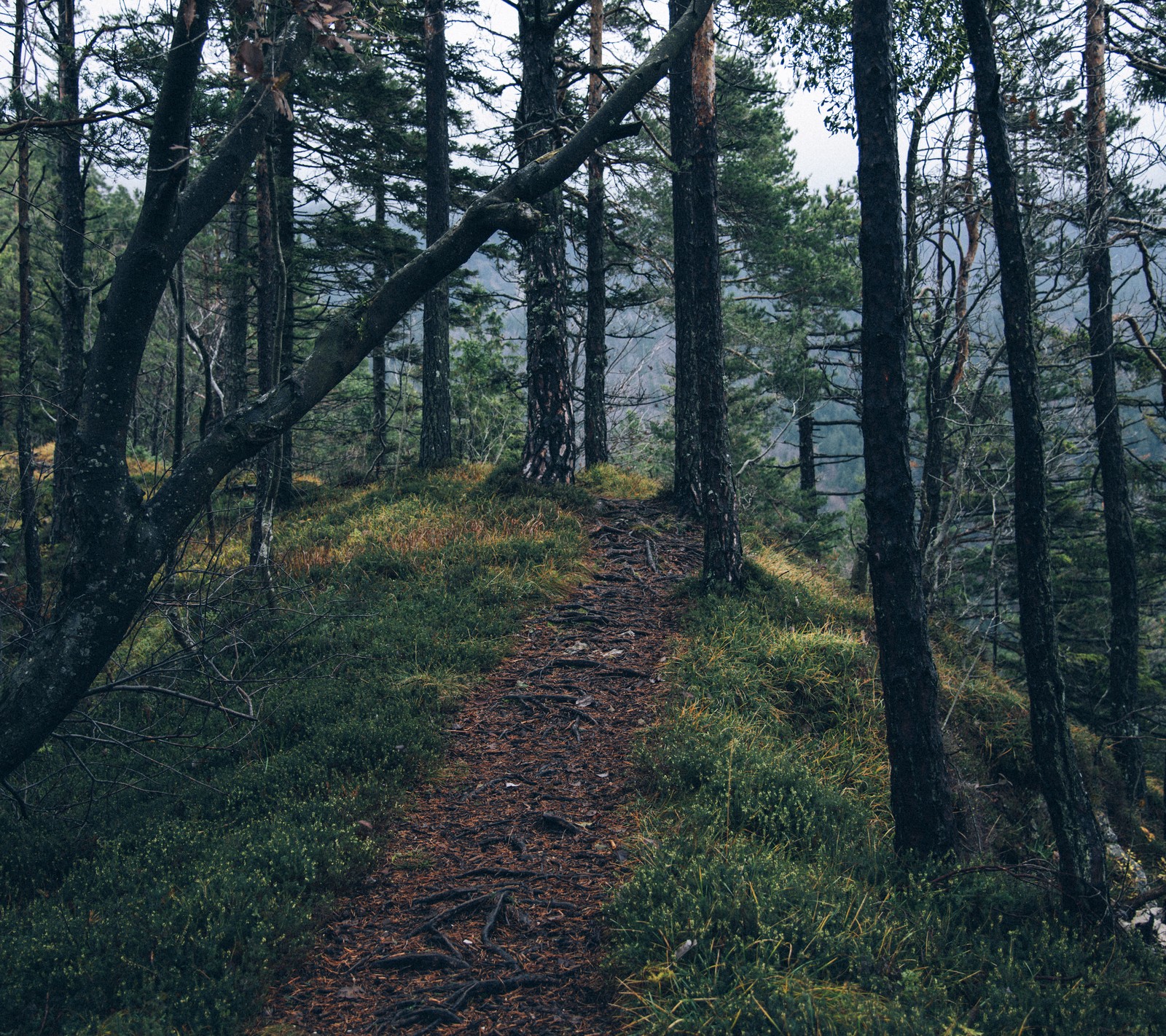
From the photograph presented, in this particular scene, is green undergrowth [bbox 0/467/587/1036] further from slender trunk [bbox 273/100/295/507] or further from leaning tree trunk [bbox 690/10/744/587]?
slender trunk [bbox 273/100/295/507]

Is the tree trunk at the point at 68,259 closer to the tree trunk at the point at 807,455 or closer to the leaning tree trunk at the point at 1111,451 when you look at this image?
the leaning tree trunk at the point at 1111,451

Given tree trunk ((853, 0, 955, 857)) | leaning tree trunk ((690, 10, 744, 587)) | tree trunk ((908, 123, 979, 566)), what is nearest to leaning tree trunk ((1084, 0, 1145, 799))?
tree trunk ((908, 123, 979, 566))

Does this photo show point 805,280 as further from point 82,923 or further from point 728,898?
point 82,923

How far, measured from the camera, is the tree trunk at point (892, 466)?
4.77m

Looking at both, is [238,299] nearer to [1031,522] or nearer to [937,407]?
[937,407]

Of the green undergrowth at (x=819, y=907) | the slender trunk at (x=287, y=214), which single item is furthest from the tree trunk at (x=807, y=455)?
the green undergrowth at (x=819, y=907)

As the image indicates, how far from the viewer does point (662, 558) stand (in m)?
10.5

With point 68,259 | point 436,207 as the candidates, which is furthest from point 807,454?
point 68,259

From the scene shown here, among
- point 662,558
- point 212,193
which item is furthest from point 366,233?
point 212,193

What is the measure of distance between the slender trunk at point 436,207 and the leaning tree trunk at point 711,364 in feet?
20.1

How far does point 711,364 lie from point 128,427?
680 cm

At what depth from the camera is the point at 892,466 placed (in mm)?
4820

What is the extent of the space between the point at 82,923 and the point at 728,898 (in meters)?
3.64

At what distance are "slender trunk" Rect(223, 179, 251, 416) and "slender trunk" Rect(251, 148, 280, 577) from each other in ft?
8.36
